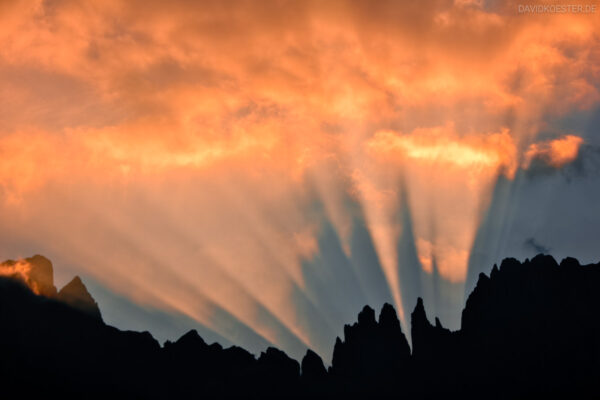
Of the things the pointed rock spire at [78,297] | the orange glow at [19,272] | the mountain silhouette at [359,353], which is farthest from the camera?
the pointed rock spire at [78,297]

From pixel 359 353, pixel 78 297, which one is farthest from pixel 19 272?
pixel 359 353

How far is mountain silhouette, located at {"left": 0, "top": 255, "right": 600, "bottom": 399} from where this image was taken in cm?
13312

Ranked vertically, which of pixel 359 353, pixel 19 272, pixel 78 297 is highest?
pixel 359 353

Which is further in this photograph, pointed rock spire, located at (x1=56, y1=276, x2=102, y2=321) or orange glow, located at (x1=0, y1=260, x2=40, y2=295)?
pointed rock spire, located at (x1=56, y1=276, x2=102, y2=321)

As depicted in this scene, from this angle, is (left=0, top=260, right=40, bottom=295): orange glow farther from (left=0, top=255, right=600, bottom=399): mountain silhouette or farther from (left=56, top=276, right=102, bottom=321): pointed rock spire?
(left=56, top=276, right=102, bottom=321): pointed rock spire

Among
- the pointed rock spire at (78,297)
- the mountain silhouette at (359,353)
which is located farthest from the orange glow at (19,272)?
the pointed rock spire at (78,297)

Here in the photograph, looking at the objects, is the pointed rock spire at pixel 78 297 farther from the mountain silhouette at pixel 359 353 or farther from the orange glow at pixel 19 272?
the orange glow at pixel 19 272

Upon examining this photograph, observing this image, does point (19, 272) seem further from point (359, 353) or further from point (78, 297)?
point (359, 353)

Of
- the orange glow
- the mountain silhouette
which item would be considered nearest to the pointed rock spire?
the mountain silhouette

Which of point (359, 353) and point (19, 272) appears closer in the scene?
point (19, 272)

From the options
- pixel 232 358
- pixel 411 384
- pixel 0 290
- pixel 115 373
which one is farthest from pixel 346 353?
pixel 0 290

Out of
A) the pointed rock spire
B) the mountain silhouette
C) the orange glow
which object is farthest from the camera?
the pointed rock spire

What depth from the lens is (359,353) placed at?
177m

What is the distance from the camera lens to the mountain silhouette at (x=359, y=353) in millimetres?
133125
